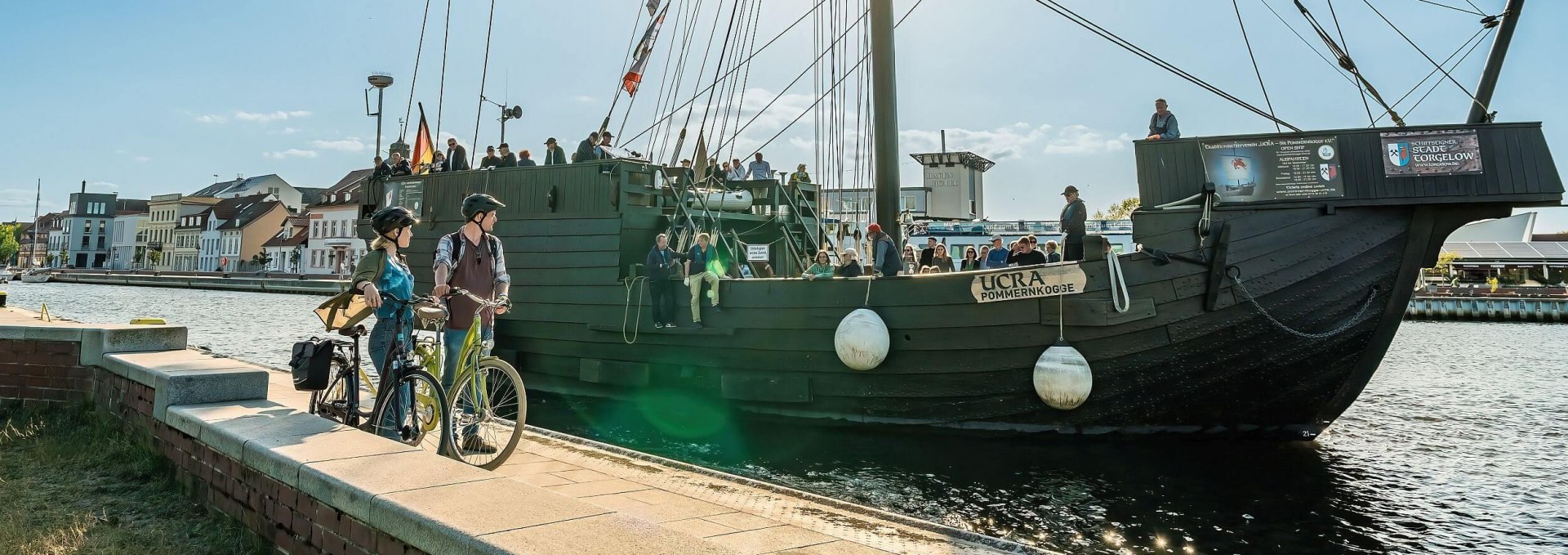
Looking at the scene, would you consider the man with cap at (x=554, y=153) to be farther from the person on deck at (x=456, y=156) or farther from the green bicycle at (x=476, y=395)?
the green bicycle at (x=476, y=395)

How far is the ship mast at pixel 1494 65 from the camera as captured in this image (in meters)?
7.48

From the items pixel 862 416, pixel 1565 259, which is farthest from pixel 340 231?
pixel 1565 259

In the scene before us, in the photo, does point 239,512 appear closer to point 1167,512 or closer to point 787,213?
point 1167,512

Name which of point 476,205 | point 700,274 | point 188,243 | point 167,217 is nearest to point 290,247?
point 188,243

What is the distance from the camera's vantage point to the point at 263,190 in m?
89.2

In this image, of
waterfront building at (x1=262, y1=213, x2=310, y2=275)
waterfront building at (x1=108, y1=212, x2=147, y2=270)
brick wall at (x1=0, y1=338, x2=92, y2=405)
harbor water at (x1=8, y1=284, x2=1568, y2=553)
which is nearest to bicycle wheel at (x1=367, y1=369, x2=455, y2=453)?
brick wall at (x1=0, y1=338, x2=92, y2=405)

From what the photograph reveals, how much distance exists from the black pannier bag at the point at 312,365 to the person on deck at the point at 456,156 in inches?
342

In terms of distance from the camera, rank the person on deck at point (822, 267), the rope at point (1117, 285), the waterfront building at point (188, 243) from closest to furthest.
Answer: the rope at point (1117, 285), the person on deck at point (822, 267), the waterfront building at point (188, 243)

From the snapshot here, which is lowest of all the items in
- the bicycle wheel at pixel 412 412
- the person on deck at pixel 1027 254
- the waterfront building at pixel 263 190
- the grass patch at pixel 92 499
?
the grass patch at pixel 92 499

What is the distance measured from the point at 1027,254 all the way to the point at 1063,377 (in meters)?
1.85

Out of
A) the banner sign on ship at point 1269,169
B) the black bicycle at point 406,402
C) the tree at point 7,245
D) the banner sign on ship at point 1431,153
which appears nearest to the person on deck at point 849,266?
the banner sign on ship at point 1269,169

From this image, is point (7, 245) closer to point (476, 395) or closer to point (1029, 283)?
point (476, 395)

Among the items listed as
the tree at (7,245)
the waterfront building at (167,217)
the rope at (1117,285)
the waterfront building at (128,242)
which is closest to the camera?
the rope at (1117,285)

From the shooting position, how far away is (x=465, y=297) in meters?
5.06
